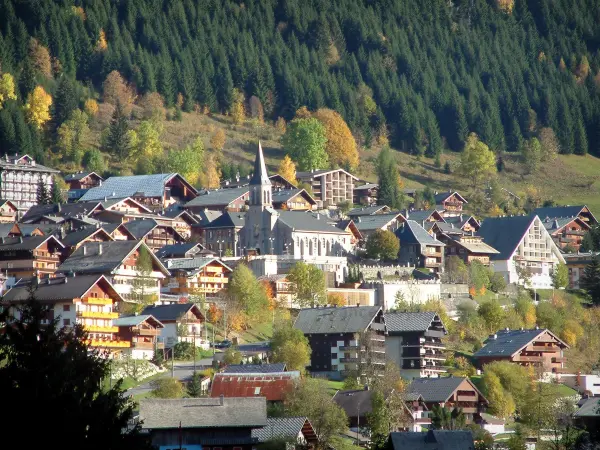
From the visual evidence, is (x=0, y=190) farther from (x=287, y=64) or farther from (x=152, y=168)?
(x=287, y=64)

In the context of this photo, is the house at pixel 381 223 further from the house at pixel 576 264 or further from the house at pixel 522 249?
the house at pixel 576 264

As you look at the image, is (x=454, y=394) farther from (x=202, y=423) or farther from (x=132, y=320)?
(x=202, y=423)

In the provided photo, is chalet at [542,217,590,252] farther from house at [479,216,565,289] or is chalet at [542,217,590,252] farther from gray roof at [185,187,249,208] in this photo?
gray roof at [185,187,249,208]

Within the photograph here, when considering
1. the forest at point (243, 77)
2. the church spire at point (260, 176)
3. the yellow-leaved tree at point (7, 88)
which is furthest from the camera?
the forest at point (243, 77)

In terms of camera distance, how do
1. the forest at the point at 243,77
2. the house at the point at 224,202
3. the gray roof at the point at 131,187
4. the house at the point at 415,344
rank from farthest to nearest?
the forest at the point at 243,77
the gray roof at the point at 131,187
the house at the point at 224,202
the house at the point at 415,344

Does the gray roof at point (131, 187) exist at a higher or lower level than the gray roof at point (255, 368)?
higher

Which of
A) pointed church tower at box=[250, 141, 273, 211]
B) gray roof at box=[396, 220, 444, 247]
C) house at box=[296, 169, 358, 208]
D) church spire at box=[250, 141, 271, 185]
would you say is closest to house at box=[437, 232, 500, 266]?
gray roof at box=[396, 220, 444, 247]

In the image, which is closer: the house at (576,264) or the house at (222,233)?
the house at (222,233)

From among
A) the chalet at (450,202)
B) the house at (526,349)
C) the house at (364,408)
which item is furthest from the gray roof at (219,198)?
the house at (364,408)
